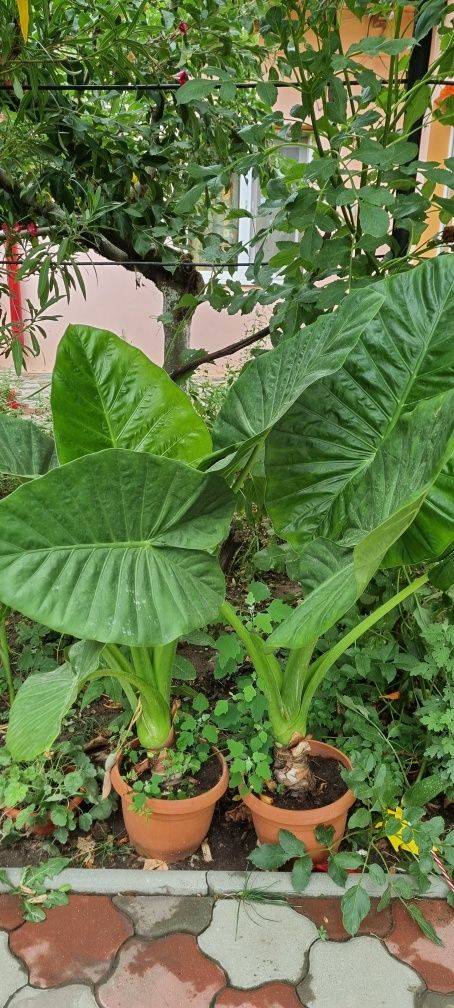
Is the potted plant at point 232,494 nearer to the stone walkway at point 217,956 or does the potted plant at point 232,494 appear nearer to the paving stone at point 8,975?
the stone walkway at point 217,956

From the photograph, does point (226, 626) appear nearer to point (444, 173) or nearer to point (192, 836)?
point (192, 836)

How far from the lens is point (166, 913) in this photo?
4.26ft

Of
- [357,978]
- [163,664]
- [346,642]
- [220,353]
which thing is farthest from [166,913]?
[220,353]

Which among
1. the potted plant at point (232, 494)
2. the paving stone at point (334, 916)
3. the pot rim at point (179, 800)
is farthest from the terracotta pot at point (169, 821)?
the paving stone at point (334, 916)

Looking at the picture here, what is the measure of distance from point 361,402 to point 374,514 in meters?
0.24

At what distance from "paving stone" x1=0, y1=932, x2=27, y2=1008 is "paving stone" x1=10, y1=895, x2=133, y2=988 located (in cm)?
1

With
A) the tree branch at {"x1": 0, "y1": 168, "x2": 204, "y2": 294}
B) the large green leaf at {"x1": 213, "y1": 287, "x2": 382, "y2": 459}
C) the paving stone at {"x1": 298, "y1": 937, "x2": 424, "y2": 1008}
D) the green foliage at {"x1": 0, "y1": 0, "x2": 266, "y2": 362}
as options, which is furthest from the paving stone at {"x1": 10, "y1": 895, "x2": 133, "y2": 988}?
the tree branch at {"x1": 0, "y1": 168, "x2": 204, "y2": 294}

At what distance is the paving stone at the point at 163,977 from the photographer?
3.74 feet

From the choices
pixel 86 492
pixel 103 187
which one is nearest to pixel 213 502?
pixel 86 492

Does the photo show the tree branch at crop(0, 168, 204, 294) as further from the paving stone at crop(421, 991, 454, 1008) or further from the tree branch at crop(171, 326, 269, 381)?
the paving stone at crop(421, 991, 454, 1008)

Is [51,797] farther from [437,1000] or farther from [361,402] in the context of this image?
[361,402]

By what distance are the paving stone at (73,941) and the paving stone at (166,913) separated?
2cm

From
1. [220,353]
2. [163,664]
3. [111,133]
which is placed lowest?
[163,664]

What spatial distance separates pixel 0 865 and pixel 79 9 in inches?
85.2
